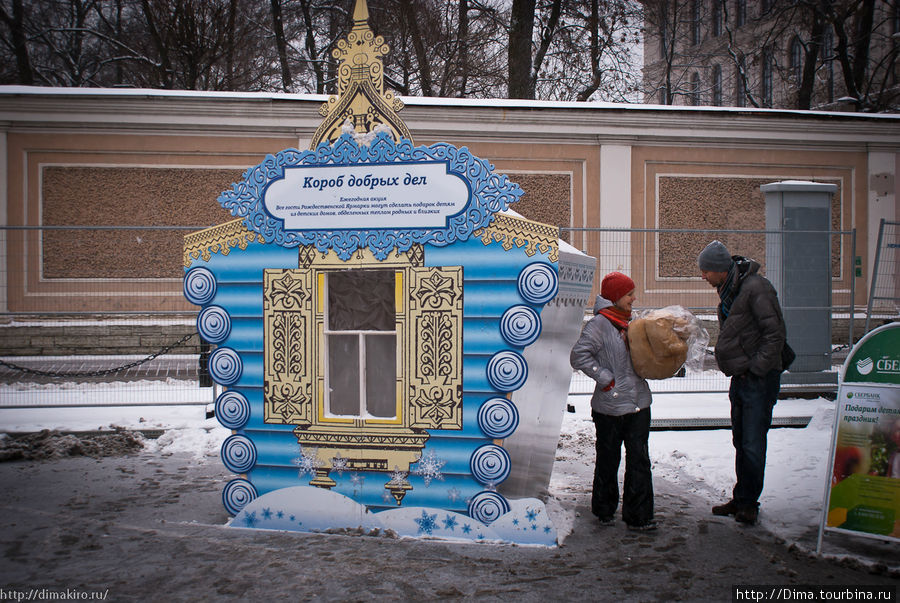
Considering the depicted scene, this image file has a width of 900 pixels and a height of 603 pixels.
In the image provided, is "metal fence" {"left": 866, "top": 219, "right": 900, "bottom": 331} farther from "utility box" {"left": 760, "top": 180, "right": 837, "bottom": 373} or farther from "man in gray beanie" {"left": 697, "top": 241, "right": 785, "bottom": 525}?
"man in gray beanie" {"left": 697, "top": 241, "right": 785, "bottom": 525}

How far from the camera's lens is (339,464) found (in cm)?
442

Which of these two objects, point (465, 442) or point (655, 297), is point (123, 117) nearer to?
point (655, 297)

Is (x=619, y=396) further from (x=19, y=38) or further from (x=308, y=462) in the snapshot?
(x=19, y=38)

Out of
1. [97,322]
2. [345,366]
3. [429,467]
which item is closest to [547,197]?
[97,322]

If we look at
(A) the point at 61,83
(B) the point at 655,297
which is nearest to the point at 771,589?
(B) the point at 655,297

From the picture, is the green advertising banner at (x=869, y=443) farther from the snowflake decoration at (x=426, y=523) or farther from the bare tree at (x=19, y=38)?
the bare tree at (x=19, y=38)

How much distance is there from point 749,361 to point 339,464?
2.56 m

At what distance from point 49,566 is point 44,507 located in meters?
1.25

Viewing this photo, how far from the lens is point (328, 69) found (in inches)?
785

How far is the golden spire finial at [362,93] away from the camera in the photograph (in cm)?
446

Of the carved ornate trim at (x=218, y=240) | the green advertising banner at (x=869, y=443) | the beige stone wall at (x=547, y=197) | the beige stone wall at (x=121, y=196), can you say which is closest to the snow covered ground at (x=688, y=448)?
the green advertising banner at (x=869, y=443)

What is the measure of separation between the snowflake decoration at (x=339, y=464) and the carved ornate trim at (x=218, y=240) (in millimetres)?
1398

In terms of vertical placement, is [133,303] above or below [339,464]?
above

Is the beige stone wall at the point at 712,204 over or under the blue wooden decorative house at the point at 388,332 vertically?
over
